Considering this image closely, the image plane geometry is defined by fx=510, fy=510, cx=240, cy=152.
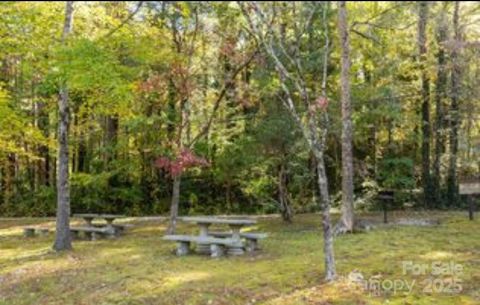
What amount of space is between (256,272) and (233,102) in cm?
883

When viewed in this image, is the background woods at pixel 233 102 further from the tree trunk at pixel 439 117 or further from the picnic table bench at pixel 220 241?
the picnic table bench at pixel 220 241

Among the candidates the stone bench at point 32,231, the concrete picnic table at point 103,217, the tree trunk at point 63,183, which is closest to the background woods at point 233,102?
the tree trunk at point 63,183

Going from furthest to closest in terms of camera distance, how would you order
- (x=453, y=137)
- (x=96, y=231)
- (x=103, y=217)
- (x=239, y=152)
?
(x=453, y=137) < (x=239, y=152) < (x=103, y=217) < (x=96, y=231)

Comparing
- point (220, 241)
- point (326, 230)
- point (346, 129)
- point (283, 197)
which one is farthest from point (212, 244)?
point (283, 197)

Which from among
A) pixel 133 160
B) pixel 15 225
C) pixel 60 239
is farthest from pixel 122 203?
pixel 60 239

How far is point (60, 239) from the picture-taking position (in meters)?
9.92

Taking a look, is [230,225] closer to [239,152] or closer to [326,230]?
[326,230]

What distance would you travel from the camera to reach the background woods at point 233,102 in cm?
937

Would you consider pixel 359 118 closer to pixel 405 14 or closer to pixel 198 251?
pixel 405 14

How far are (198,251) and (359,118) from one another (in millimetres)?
7795

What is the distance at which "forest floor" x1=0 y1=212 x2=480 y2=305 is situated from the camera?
616 centimetres

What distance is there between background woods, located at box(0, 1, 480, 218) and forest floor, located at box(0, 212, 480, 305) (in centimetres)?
164

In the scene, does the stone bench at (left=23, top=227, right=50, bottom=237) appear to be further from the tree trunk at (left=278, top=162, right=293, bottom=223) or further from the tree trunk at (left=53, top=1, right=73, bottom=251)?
the tree trunk at (left=278, top=162, right=293, bottom=223)

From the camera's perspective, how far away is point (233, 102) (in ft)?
50.9
